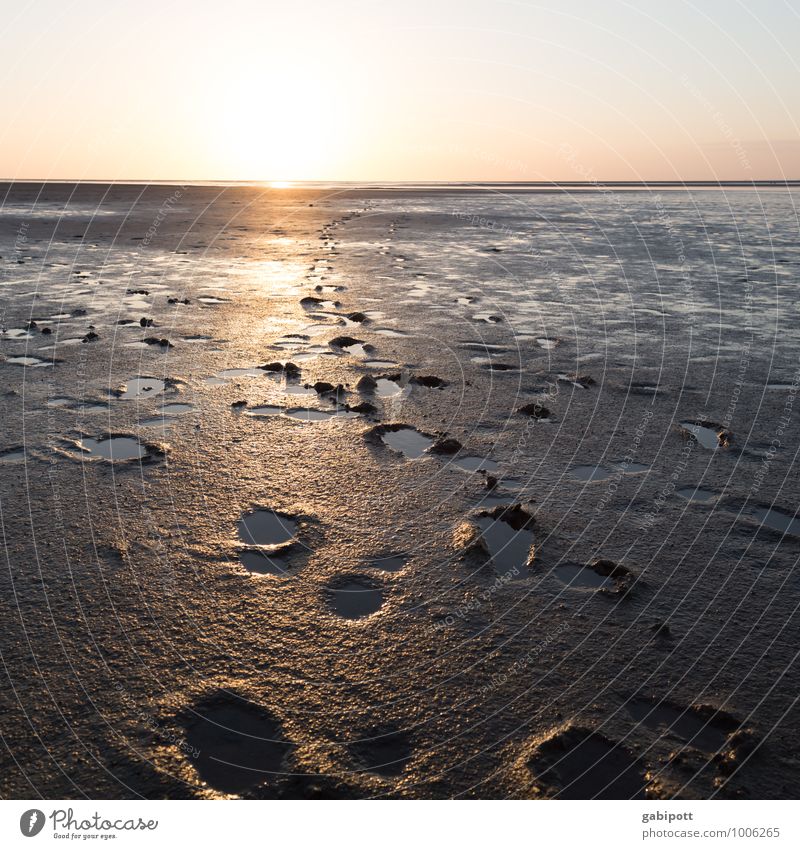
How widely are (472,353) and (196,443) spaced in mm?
4820

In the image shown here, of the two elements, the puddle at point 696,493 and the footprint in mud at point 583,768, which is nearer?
the footprint in mud at point 583,768

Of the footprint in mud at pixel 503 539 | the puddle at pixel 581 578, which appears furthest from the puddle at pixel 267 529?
the puddle at pixel 581 578

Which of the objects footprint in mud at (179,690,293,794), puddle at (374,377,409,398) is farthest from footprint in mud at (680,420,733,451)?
footprint in mud at (179,690,293,794)

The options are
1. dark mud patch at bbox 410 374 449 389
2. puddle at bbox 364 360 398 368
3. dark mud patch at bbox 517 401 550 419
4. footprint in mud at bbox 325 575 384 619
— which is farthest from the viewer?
puddle at bbox 364 360 398 368

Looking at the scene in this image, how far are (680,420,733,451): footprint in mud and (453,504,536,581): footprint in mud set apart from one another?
267 centimetres

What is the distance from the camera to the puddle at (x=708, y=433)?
7037 millimetres

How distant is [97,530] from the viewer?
517 centimetres

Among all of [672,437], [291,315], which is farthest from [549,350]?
[291,315]

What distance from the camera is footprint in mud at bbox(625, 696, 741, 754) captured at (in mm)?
3479

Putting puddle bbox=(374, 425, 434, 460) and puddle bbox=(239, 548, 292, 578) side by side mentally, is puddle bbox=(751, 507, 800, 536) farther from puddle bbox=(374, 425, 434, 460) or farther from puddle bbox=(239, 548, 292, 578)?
puddle bbox=(239, 548, 292, 578)

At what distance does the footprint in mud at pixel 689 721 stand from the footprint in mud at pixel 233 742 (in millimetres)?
1849

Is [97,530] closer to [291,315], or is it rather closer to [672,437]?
[672,437]

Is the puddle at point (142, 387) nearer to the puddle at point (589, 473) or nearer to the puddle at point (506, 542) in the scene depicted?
the puddle at point (506, 542)

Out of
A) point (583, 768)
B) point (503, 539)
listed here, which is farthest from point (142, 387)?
point (583, 768)
